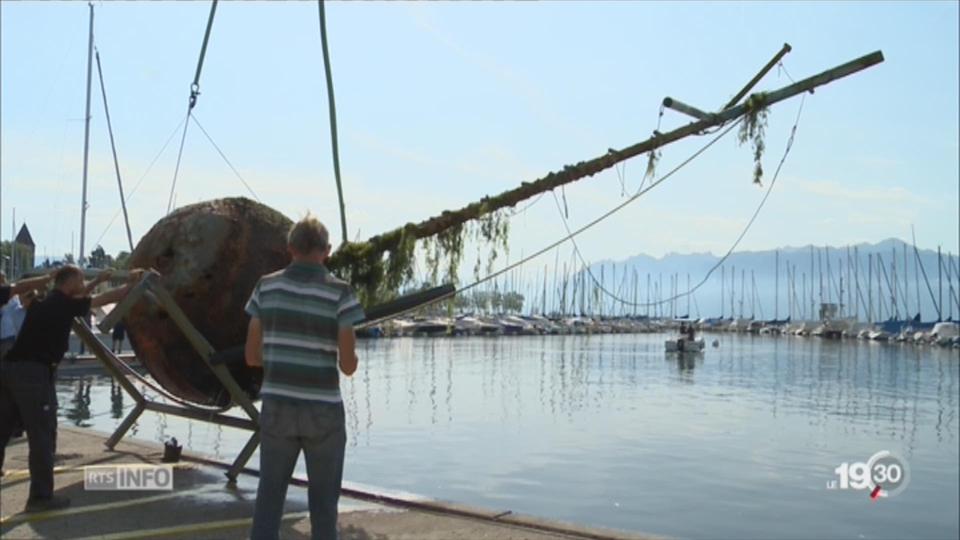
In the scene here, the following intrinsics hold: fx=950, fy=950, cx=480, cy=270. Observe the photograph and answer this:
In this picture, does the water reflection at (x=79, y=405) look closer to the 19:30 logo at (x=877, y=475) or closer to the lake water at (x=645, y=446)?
the lake water at (x=645, y=446)

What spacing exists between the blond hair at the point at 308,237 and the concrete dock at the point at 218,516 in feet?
9.67

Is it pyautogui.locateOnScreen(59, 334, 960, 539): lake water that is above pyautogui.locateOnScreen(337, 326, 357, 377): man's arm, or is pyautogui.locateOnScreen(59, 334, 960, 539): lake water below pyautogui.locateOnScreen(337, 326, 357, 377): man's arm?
below

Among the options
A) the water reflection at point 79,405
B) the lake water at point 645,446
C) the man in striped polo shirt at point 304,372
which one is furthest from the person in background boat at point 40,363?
the water reflection at point 79,405

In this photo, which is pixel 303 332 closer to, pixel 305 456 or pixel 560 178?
pixel 305 456

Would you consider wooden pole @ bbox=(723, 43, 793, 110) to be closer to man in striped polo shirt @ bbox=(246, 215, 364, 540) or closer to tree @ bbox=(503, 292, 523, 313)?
man in striped polo shirt @ bbox=(246, 215, 364, 540)

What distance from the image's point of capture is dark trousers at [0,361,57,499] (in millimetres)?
6977

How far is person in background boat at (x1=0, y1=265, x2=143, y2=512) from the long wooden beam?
307 cm

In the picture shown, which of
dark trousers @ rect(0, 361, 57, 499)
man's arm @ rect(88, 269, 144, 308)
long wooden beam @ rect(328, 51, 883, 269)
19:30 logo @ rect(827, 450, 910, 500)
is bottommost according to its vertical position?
19:30 logo @ rect(827, 450, 910, 500)

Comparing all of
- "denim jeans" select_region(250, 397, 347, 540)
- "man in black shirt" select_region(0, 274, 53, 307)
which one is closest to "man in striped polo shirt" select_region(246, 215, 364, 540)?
"denim jeans" select_region(250, 397, 347, 540)

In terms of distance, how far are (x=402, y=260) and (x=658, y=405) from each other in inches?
890

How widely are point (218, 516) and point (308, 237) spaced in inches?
142

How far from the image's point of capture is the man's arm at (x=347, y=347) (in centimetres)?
456

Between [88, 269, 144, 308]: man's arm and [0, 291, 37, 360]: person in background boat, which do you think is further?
[0, 291, 37, 360]: person in background boat

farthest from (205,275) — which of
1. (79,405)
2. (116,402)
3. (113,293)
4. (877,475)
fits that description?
(877,475)
